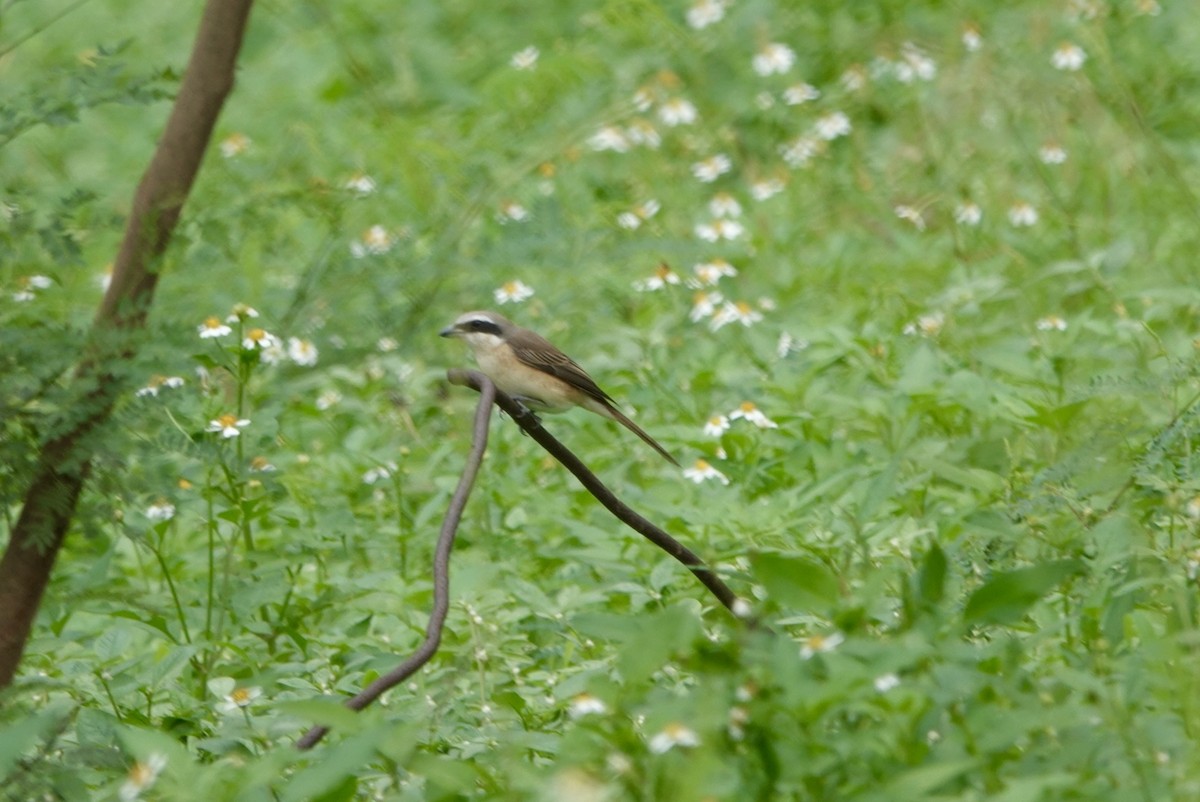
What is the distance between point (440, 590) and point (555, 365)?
2.28 m

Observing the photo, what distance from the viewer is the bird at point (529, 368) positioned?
5.11 meters

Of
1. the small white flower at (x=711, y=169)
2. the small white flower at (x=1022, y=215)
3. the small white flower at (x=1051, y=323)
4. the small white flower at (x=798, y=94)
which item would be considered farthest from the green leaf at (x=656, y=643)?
the small white flower at (x=798, y=94)

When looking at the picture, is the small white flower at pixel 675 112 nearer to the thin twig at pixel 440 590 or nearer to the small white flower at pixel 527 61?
the small white flower at pixel 527 61

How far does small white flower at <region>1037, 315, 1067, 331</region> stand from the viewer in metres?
5.59

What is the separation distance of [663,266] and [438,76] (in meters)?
4.42

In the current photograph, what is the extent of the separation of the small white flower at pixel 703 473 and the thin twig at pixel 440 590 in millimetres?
1930

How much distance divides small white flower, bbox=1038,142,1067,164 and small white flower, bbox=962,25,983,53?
74cm

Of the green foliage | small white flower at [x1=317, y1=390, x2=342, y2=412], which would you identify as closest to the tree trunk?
the green foliage

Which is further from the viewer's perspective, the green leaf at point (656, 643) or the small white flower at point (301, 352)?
the small white flower at point (301, 352)

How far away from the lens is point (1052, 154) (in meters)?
7.87

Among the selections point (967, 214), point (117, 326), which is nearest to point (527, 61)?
point (967, 214)

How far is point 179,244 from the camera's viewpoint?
4.34 metres

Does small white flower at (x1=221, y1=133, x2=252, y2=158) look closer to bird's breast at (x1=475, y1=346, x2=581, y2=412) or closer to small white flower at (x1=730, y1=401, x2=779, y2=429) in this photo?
bird's breast at (x1=475, y1=346, x2=581, y2=412)

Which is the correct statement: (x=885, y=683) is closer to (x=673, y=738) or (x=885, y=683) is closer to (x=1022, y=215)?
(x=673, y=738)
